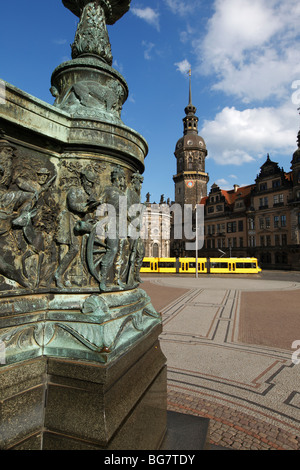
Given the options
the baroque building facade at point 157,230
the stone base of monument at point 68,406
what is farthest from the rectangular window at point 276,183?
the stone base of monument at point 68,406

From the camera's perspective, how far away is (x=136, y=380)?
213 cm

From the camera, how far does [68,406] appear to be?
5.89 ft

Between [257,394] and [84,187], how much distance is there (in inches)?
145

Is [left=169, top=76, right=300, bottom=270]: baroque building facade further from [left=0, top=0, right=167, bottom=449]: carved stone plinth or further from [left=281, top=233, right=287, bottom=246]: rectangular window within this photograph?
[left=0, top=0, right=167, bottom=449]: carved stone plinth

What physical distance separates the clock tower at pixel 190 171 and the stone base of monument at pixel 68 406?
51.3 metres

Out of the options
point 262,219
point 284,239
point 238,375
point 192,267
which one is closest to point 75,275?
point 238,375

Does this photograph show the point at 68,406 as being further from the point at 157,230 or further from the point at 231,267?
the point at 157,230

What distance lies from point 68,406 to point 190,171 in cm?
5335

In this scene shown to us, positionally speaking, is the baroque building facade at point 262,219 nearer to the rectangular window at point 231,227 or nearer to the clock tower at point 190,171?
the rectangular window at point 231,227

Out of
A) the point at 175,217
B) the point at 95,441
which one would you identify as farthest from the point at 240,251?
the point at 95,441

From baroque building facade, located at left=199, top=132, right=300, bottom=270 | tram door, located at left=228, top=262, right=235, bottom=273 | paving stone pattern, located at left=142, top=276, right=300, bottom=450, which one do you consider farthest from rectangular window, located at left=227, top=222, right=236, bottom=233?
paving stone pattern, located at left=142, top=276, right=300, bottom=450

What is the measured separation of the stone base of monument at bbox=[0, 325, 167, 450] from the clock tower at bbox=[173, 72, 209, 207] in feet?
168

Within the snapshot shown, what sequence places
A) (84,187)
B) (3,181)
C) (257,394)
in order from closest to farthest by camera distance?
(3,181) → (84,187) → (257,394)
